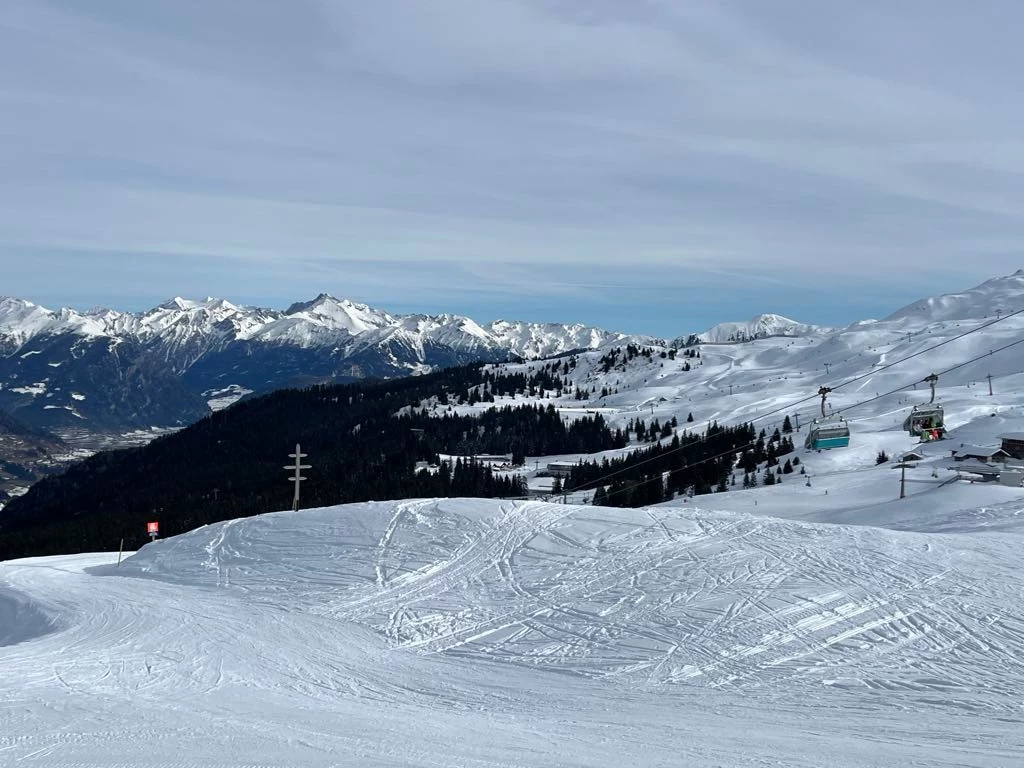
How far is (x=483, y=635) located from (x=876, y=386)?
19964cm

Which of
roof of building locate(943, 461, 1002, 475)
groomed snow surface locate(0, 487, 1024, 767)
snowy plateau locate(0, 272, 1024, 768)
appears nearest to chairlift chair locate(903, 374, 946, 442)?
roof of building locate(943, 461, 1002, 475)

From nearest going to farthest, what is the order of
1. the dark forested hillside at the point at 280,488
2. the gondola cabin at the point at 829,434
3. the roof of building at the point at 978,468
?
1. the roof of building at the point at 978,468
2. the gondola cabin at the point at 829,434
3. the dark forested hillside at the point at 280,488

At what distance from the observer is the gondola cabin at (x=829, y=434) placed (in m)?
57.0

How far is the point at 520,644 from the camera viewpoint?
18.3 meters

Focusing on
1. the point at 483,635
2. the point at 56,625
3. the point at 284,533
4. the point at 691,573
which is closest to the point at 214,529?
the point at 284,533

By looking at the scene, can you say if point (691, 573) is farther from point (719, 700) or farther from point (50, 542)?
point (50, 542)

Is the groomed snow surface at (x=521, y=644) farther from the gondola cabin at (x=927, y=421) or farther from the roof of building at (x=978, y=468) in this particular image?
the roof of building at (x=978, y=468)

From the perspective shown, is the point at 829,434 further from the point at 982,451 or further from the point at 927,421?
the point at 982,451

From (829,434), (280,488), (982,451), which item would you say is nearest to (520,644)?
(829,434)

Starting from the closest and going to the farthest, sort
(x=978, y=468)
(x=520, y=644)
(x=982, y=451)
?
(x=520, y=644)
(x=978, y=468)
(x=982, y=451)

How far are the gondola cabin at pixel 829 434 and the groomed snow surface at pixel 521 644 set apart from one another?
26945mm

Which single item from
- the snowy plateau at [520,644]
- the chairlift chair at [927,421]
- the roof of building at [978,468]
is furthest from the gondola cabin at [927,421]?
the snowy plateau at [520,644]

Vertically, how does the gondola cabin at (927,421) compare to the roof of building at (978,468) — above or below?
above

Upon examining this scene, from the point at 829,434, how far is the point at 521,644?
149ft
